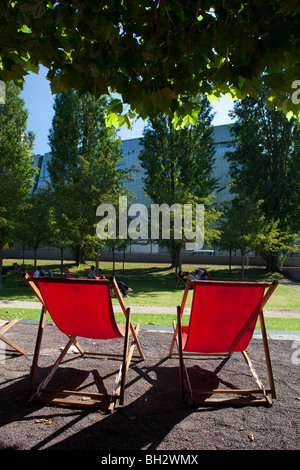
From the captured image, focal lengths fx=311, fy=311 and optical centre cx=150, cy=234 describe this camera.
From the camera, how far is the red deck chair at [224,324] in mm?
2703

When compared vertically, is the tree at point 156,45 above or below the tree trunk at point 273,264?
above

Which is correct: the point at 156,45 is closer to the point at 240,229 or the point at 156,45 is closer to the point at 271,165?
the point at 240,229

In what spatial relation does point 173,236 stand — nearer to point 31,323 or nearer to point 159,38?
point 31,323

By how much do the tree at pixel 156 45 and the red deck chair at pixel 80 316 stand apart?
2.04 metres

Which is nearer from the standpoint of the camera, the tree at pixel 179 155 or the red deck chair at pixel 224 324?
the red deck chair at pixel 224 324

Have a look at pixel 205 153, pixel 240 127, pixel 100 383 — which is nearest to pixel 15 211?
pixel 100 383

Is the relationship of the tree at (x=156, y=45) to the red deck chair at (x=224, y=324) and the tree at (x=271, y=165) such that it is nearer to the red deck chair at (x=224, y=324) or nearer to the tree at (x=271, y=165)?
the red deck chair at (x=224, y=324)

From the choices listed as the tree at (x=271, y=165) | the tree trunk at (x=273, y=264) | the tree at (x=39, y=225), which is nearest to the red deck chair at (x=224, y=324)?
the tree at (x=39, y=225)

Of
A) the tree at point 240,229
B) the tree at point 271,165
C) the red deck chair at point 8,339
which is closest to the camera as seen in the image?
the red deck chair at point 8,339

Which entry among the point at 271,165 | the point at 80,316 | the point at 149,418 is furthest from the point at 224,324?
the point at 271,165

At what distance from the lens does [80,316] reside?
117 inches

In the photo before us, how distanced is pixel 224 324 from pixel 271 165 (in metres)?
26.7
